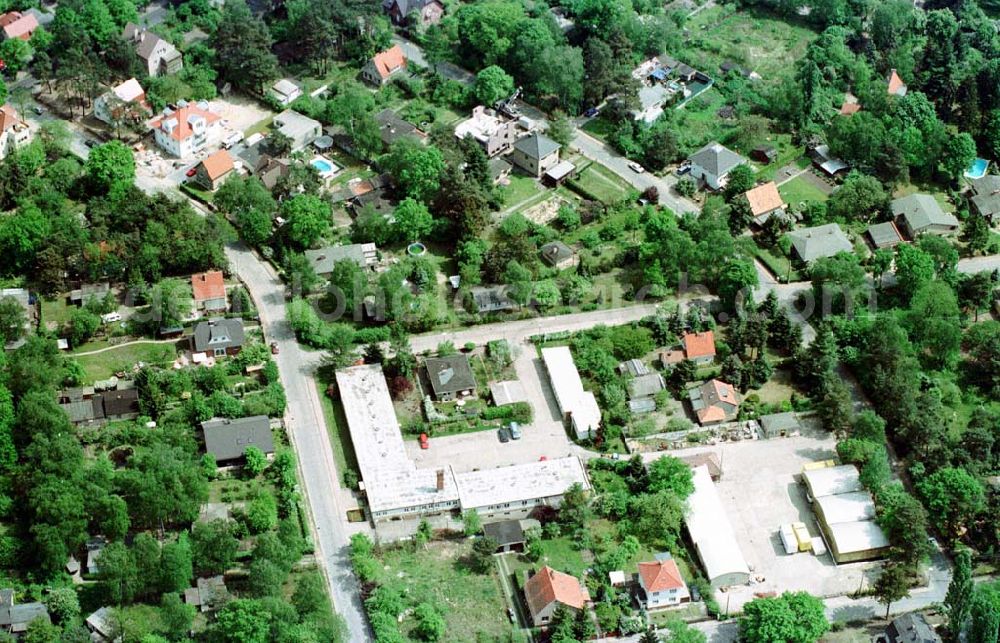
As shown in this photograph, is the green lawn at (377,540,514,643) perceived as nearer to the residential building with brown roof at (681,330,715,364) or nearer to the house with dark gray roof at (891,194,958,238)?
the residential building with brown roof at (681,330,715,364)

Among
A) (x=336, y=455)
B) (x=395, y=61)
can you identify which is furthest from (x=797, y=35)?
(x=336, y=455)

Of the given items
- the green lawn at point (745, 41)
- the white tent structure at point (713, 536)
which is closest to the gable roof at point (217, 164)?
the green lawn at point (745, 41)

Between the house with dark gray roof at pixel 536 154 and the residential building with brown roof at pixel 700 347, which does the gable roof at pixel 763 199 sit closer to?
the residential building with brown roof at pixel 700 347

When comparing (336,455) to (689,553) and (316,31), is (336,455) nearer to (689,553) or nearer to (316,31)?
(689,553)

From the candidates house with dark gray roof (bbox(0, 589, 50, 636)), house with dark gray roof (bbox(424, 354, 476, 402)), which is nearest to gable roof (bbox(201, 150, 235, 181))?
house with dark gray roof (bbox(424, 354, 476, 402))

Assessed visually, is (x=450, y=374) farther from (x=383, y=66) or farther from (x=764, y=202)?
(x=383, y=66)

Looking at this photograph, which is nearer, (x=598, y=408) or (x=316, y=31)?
(x=598, y=408)

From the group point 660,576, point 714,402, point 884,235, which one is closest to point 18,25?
point 714,402
